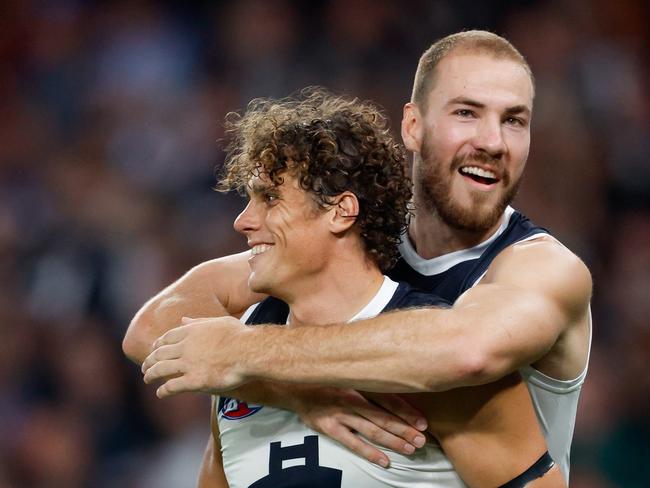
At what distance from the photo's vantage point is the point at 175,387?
2.61 meters

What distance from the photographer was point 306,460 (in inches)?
106

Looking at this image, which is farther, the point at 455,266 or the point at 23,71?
the point at 23,71

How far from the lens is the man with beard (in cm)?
245

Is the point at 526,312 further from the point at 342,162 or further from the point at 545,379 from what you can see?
the point at 342,162

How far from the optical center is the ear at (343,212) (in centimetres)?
280

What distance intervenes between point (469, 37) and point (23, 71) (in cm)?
470

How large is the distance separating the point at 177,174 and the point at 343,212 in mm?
Answer: 4068

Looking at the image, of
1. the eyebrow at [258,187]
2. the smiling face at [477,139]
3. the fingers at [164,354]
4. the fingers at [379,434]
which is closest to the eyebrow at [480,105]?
the smiling face at [477,139]

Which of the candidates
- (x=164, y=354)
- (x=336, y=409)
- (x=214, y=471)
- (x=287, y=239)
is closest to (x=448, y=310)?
(x=336, y=409)

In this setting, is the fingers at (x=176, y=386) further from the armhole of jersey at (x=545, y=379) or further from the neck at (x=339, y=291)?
the armhole of jersey at (x=545, y=379)

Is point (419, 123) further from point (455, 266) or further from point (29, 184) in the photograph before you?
point (29, 184)

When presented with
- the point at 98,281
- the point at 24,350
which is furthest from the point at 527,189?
the point at 24,350

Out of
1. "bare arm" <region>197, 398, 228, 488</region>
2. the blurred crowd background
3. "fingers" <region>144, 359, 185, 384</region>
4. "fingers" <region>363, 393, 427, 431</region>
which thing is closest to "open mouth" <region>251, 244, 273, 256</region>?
"fingers" <region>144, 359, 185, 384</region>

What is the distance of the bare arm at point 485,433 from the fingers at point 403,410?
0.09 feet
